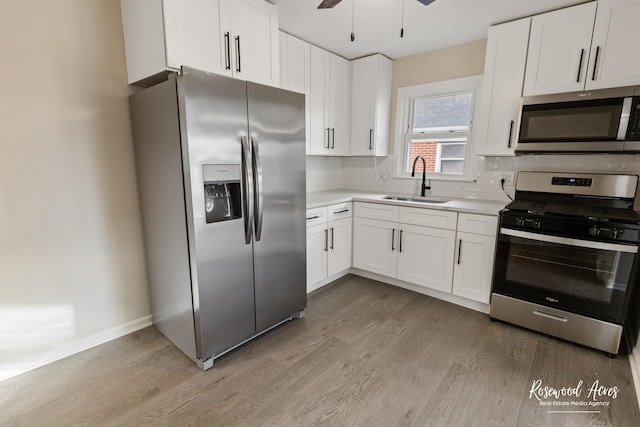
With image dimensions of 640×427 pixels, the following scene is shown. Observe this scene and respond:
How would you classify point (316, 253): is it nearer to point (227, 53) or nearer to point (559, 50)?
point (227, 53)

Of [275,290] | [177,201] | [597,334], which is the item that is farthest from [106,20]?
[597,334]

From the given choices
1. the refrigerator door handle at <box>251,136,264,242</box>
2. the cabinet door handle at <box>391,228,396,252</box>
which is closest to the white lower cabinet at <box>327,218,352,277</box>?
the cabinet door handle at <box>391,228,396,252</box>

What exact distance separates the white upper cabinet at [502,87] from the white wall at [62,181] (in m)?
2.90

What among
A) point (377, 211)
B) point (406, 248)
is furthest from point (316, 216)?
point (406, 248)

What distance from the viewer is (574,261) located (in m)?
2.14

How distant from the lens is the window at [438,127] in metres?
3.23

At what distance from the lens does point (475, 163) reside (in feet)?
10.4

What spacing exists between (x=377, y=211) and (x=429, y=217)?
21.1 inches

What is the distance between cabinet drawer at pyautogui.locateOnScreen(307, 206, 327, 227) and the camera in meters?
2.81

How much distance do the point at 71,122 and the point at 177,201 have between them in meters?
0.88

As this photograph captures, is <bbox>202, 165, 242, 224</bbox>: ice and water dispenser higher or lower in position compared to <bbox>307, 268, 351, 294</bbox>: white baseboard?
higher

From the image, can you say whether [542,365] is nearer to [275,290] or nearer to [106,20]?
[275,290]

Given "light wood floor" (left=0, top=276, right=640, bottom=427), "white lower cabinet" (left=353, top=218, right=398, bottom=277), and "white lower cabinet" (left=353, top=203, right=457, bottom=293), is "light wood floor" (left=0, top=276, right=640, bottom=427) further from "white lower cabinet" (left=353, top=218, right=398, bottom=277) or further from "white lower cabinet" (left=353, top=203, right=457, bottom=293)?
"white lower cabinet" (left=353, top=218, right=398, bottom=277)

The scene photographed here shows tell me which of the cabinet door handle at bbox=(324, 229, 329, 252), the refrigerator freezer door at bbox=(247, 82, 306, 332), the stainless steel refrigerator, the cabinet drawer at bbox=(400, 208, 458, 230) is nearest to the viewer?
the stainless steel refrigerator
